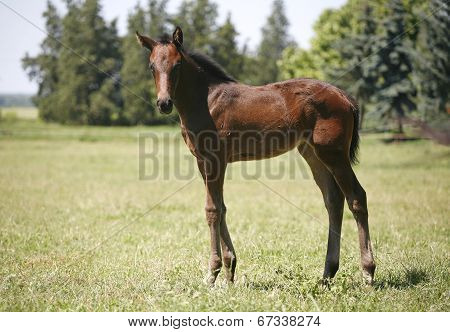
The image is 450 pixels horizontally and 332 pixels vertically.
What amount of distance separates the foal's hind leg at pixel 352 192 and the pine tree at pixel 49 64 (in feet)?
174

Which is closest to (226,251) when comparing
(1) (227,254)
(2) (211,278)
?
(1) (227,254)

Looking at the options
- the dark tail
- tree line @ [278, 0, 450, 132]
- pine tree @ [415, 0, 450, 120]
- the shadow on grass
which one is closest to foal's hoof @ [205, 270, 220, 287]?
the shadow on grass

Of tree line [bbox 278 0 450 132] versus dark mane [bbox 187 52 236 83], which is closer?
dark mane [bbox 187 52 236 83]

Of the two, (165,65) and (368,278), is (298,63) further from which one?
(165,65)

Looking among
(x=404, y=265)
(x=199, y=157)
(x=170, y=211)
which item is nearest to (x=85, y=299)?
(x=199, y=157)

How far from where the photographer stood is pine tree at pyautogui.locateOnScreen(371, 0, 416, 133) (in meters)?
22.5

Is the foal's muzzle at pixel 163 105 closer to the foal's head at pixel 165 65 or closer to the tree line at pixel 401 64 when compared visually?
the foal's head at pixel 165 65

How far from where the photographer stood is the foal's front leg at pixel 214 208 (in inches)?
233

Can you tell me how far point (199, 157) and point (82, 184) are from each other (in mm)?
11550

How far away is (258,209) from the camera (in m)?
12.1

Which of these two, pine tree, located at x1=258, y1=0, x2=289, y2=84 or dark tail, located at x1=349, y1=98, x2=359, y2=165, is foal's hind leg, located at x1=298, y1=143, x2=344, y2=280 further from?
pine tree, located at x1=258, y1=0, x2=289, y2=84

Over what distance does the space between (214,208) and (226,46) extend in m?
44.9

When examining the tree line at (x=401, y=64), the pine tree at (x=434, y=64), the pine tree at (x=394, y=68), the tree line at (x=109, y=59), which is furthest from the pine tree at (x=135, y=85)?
the pine tree at (x=434, y=64)

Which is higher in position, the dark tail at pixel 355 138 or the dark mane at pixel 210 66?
the dark mane at pixel 210 66
